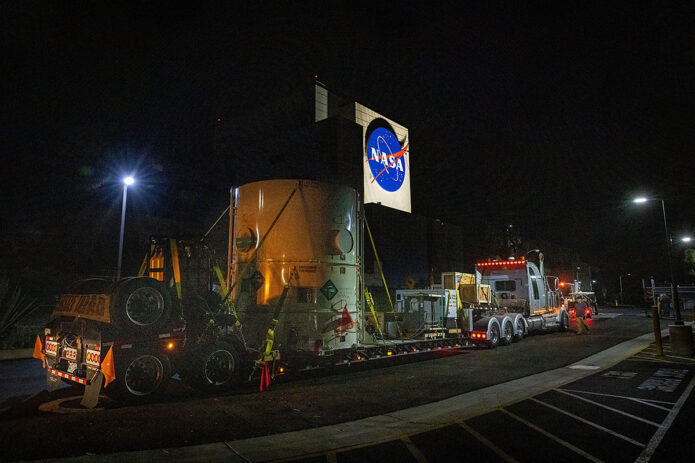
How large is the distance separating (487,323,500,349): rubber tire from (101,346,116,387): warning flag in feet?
42.5

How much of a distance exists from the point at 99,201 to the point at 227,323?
2332 cm

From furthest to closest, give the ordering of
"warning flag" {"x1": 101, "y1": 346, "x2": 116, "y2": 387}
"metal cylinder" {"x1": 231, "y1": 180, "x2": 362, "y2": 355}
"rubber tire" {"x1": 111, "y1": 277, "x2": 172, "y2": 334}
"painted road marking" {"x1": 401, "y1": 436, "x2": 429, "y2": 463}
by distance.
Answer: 1. "metal cylinder" {"x1": 231, "y1": 180, "x2": 362, "y2": 355}
2. "rubber tire" {"x1": 111, "y1": 277, "x2": 172, "y2": 334}
3. "warning flag" {"x1": 101, "y1": 346, "x2": 116, "y2": 387}
4. "painted road marking" {"x1": 401, "y1": 436, "x2": 429, "y2": 463}

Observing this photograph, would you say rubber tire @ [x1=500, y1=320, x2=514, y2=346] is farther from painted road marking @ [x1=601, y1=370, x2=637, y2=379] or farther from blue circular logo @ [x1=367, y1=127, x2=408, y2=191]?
blue circular logo @ [x1=367, y1=127, x2=408, y2=191]

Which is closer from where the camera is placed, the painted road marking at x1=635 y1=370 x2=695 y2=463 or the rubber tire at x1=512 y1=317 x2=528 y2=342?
the painted road marking at x1=635 y1=370 x2=695 y2=463

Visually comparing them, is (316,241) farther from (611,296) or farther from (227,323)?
(611,296)

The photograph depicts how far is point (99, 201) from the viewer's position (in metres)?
27.9

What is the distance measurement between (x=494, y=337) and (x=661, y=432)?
33.4 ft

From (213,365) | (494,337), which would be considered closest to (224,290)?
(213,365)

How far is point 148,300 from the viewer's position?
326 inches

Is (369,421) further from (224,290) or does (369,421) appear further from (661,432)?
(224,290)

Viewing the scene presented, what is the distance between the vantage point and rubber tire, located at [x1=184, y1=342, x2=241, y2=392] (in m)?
8.66

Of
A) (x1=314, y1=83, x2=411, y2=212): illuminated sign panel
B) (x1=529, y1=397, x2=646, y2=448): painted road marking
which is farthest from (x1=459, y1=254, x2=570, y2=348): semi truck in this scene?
(x1=314, y1=83, x2=411, y2=212): illuminated sign panel

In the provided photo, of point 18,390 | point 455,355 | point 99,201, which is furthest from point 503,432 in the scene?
point 99,201

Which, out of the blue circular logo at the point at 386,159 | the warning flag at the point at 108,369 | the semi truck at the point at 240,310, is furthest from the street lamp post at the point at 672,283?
the blue circular logo at the point at 386,159
